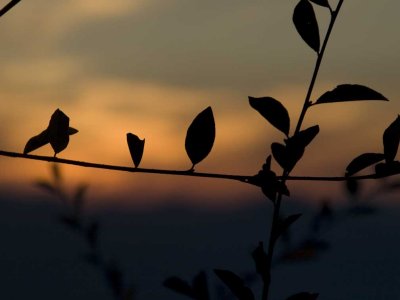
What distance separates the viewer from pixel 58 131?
4.10 ft

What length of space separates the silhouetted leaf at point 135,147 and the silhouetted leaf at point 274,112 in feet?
0.56

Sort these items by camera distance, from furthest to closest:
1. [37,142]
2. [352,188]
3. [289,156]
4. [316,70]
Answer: [352,188] < [37,142] < [289,156] < [316,70]

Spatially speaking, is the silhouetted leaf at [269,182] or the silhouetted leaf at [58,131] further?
the silhouetted leaf at [58,131]

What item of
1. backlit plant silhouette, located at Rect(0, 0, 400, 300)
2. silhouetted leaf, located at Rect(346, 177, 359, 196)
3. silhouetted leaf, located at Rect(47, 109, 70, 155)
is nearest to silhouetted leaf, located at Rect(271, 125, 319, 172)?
backlit plant silhouette, located at Rect(0, 0, 400, 300)

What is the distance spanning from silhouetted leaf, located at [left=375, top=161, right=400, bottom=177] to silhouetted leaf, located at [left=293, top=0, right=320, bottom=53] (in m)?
0.21

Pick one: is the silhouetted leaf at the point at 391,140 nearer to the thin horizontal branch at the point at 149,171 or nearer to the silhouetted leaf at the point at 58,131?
the thin horizontal branch at the point at 149,171

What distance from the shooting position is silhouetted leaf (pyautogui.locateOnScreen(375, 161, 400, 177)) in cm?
114

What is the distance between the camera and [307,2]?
1.23 m

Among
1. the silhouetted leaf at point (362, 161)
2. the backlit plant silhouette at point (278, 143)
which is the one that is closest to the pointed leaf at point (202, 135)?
the backlit plant silhouette at point (278, 143)

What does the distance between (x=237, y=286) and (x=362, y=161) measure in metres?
0.25

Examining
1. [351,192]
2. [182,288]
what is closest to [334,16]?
[182,288]

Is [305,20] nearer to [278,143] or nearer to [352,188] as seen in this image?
[278,143]

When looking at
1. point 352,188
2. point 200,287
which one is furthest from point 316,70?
point 352,188

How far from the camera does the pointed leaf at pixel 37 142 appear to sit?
1.20 meters
